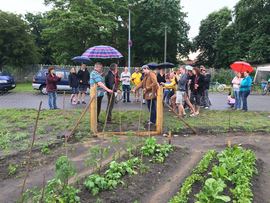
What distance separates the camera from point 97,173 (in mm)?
6586

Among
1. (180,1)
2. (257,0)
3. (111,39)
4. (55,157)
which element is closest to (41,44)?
(111,39)

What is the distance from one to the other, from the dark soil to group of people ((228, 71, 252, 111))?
8042mm

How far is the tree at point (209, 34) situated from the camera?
58781mm

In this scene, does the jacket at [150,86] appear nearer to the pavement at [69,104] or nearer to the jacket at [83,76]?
the pavement at [69,104]

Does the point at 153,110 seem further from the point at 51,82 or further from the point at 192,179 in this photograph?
the point at 192,179

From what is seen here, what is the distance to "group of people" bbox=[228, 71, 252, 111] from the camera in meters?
15.1

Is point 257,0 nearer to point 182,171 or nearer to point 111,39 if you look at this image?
point 111,39

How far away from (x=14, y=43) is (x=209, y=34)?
2875cm

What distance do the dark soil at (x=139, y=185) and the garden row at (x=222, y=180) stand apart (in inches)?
19.8

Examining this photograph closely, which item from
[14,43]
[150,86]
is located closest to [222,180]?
[150,86]

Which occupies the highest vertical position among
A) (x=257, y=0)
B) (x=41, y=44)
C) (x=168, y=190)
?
(x=257, y=0)

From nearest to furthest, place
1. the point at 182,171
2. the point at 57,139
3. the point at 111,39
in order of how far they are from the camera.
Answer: the point at 182,171
the point at 57,139
the point at 111,39

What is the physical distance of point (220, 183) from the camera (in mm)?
5574

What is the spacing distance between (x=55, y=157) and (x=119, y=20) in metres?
45.3
